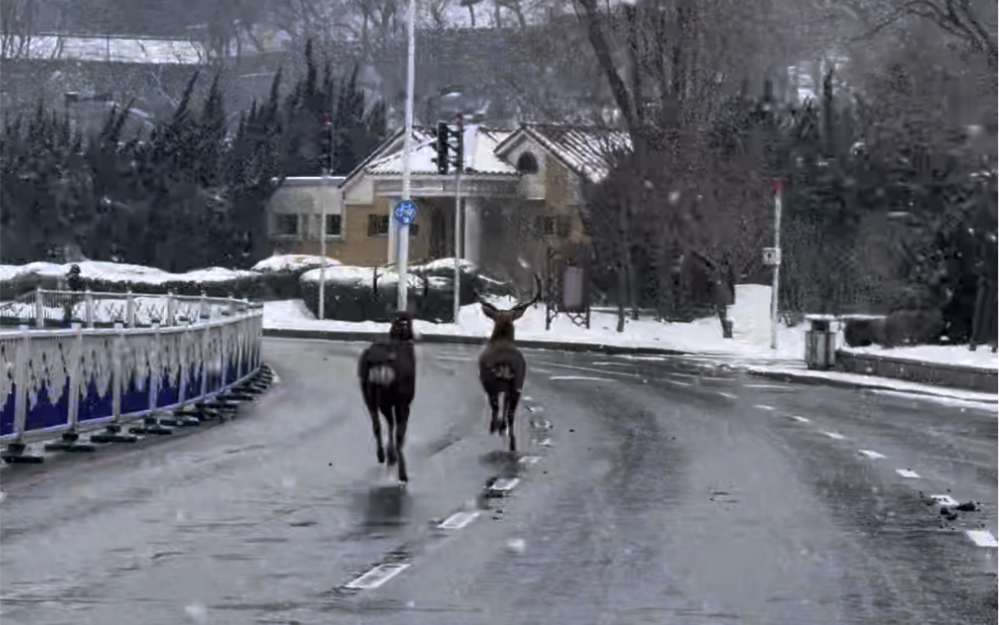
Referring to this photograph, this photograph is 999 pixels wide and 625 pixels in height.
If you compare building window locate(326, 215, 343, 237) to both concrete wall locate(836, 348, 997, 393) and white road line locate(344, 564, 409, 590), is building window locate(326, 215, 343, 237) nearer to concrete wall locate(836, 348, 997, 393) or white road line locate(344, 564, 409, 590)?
concrete wall locate(836, 348, 997, 393)

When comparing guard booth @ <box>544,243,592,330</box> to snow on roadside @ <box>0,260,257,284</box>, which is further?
snow on roadside @ <box>0,260,257,284</box>

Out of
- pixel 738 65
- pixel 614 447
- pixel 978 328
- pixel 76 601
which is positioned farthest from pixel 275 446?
pixel 738 65

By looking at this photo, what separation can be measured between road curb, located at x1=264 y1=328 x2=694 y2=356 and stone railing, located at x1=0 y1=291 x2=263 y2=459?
67.5 ft

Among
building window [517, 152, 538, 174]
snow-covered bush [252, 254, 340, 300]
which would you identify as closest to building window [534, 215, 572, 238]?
building window [517, 152, 538, 174]

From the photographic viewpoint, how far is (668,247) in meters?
57.6

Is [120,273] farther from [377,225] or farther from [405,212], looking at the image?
[405,212]

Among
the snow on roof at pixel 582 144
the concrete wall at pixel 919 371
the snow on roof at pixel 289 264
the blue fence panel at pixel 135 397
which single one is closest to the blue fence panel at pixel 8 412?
the blue fence panel at pixel 135 397

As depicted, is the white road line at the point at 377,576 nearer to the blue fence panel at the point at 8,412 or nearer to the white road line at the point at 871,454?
the blue fence panel at the point at 8,412

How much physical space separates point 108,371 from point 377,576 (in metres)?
10.3

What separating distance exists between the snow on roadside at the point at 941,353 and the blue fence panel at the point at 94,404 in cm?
1825

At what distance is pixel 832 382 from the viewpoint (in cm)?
3531

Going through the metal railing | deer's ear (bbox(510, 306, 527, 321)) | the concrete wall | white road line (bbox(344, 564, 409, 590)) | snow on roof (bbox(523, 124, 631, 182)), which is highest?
snow on roof (bbox(523, 124, 631, 182))

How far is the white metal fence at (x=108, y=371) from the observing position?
59.1ft

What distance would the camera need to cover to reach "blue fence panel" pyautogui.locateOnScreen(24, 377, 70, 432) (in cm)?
1841
